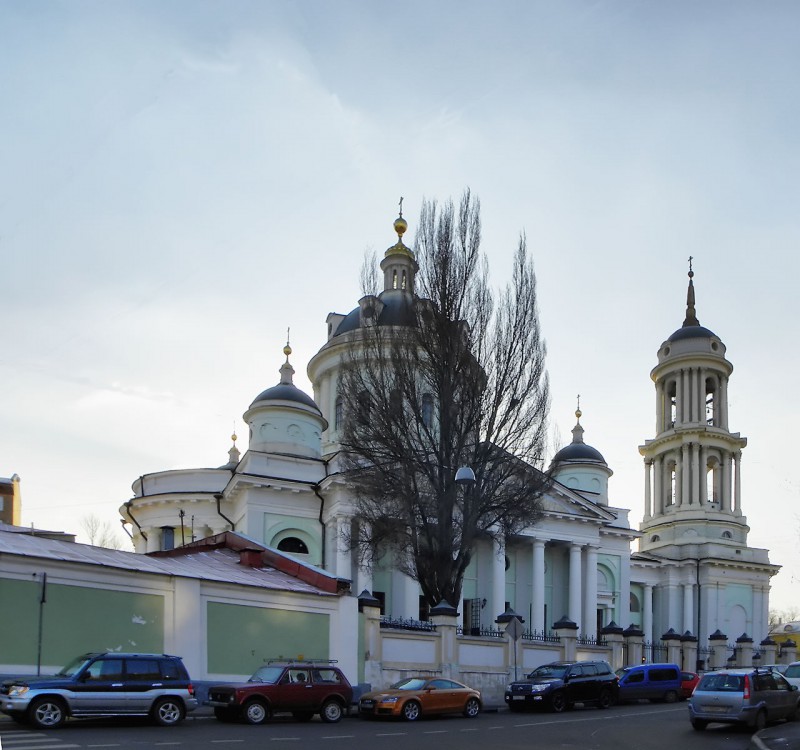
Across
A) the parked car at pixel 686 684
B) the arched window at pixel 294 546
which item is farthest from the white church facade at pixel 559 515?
the parked car at pixel 686 684

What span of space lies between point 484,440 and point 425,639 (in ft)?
19.1

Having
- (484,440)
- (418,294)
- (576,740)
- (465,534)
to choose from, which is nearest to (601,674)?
(465,534)

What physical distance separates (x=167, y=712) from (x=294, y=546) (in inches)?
1051

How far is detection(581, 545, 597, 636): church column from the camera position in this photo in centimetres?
4922

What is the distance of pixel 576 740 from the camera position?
17547mm

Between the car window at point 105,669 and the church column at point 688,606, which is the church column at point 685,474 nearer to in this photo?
the church column at point 688,606

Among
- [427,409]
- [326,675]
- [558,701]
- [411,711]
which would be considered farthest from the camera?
[427,409]

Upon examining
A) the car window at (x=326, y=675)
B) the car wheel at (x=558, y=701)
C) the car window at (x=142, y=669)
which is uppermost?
the car window at (x=142, y=669)

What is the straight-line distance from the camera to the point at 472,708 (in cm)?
2234

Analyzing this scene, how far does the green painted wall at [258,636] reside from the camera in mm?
21906

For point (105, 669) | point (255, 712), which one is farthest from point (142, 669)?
point (255, 712)

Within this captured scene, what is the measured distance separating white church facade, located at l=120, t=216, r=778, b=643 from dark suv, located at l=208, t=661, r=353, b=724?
9794mm

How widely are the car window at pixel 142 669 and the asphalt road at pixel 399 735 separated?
2.58 ft

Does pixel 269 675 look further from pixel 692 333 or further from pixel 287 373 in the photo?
pixel 692 333
